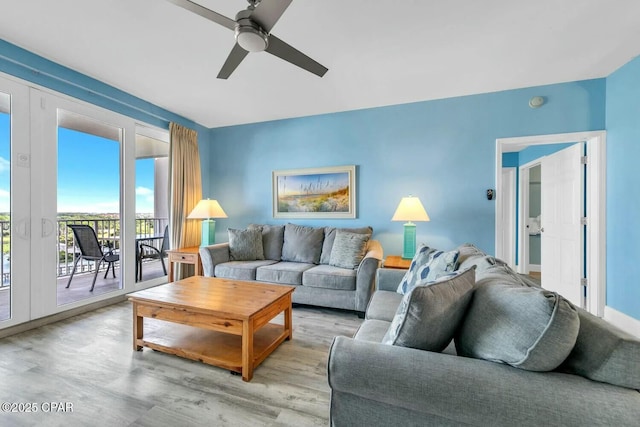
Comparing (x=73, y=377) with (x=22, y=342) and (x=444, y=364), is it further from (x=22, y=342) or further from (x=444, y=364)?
(x=444, y=364)

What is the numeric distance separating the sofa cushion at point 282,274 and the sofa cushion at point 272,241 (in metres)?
0.44

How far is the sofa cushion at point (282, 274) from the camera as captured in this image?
302cm

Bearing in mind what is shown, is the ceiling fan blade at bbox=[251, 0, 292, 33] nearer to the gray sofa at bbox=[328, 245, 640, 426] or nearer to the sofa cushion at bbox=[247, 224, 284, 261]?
the gray sofa at bbox=[328, 245, 640, 426]

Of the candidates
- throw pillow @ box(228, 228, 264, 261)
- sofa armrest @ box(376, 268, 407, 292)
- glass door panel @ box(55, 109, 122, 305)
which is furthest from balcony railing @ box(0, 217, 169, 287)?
sofa armrest @ box(376, 268, 407, 292)

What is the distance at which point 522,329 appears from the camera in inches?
34.3

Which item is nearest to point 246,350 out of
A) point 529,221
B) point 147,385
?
point 147,385

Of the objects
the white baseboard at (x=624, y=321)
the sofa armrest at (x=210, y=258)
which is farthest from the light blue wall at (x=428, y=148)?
the white baseboard at (x=624, y=321)

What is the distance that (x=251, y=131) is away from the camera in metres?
4.29

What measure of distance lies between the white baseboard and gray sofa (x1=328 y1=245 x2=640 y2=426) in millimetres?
2467

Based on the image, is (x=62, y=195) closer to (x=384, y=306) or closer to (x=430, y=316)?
(x=384, y=306)

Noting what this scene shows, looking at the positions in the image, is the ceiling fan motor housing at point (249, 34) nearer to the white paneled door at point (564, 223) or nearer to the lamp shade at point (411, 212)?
the lamp shade at point (411, 212)

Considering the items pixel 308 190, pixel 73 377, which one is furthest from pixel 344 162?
pixel 73 377

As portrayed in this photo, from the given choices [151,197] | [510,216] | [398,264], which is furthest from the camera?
[510,216]

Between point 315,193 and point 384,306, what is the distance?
→ 7.43ft
